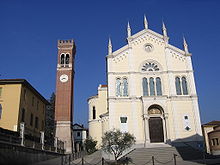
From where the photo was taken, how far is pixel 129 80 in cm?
3438

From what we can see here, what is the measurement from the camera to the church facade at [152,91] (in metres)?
32.2

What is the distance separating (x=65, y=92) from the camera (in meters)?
45.6

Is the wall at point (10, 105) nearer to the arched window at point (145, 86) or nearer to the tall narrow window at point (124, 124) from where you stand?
the tall narrow window at point (124, 124)

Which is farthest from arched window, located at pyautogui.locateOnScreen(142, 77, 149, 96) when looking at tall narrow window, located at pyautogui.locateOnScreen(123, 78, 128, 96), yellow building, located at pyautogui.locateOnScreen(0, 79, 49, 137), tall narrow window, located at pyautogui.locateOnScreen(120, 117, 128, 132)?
yellow building, located at pyautogui.locateOnScreen(0, 79, 49, 137)

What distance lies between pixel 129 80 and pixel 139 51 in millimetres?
5215

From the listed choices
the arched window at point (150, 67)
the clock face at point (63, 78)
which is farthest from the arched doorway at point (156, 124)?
the clock face at point (63, 78)

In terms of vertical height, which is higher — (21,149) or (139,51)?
(139,51)

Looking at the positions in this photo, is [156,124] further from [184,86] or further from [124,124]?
[184,86]

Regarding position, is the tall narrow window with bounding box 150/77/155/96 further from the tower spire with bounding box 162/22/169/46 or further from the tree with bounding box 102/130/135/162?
the tree with bounding box 102/130/135/162

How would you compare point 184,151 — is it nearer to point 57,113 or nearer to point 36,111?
point 36,111

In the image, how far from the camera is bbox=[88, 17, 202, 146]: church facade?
105ft

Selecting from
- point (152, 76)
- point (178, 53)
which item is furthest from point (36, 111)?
point (178, 53)

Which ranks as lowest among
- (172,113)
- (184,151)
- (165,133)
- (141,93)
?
(184,151)

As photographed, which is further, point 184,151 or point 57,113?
point 57,113
